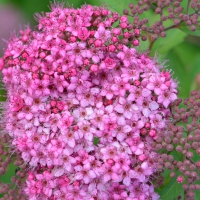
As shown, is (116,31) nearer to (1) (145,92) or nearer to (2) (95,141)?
(1) (145,92)

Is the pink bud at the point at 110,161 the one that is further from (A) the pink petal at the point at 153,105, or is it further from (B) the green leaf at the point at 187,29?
(B) the green leaf at the point at 187,29

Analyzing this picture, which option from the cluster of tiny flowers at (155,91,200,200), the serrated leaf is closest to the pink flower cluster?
the cluster of tiny flowers at (155,91,200,200)

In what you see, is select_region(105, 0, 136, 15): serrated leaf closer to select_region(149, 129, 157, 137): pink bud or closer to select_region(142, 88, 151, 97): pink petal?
select_region(142, 88, 151, 97): pink petal

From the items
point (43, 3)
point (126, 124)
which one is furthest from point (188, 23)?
point (43, 3)

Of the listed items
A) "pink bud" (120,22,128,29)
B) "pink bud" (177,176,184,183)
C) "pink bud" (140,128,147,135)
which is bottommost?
"pink bud" (177,176,184,183)

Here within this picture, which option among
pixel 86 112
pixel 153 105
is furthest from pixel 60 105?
pixel 153 105
